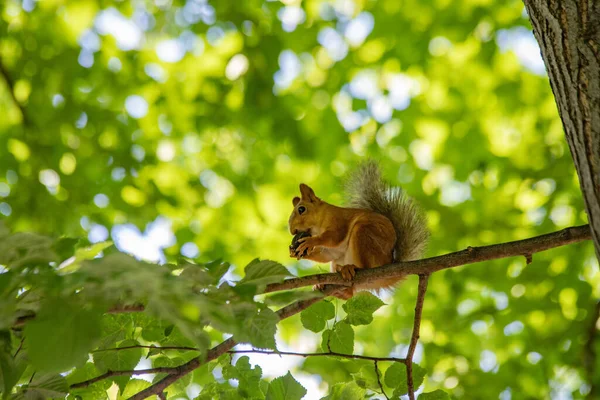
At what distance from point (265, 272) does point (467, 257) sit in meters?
0.83

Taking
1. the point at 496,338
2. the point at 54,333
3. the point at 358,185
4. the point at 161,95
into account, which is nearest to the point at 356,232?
the point at 358,185

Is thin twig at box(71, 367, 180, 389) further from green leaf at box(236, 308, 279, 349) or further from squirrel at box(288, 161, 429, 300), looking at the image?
squirrel at box(288, 161, 429, 300)

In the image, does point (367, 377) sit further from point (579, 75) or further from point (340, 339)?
point (579, 75)

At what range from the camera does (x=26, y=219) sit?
5.43 m

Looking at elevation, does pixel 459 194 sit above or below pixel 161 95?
below

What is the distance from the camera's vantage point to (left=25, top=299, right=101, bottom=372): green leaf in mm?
949

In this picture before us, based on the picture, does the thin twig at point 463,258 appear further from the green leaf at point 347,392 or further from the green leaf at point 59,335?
the green leaf at point 59,335

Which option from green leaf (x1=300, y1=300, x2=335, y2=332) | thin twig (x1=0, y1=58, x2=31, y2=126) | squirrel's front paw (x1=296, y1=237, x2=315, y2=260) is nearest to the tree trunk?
green leaf (x1=300, y1=300, x2=335, y2=332)

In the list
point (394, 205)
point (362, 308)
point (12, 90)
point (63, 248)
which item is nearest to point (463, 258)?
point (362, 308)

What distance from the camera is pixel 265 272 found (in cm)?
124

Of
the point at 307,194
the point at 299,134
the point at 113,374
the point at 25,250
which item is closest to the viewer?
the point at 25,250

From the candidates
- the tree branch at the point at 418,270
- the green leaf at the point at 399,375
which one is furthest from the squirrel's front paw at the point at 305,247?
the green leaf at the point at 399,375

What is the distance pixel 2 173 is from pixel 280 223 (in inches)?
100

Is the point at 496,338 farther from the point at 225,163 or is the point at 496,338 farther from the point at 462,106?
the point at 225,163
